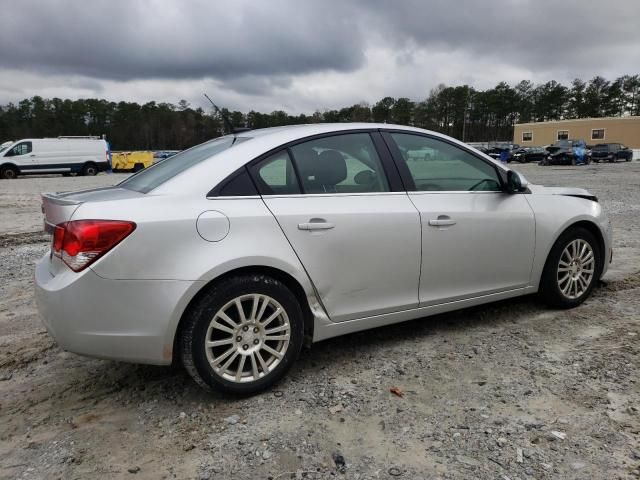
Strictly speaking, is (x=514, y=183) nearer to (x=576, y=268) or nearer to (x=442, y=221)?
(x=442, y=221)

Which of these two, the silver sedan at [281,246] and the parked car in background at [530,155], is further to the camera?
the parked car in background at [530,155]

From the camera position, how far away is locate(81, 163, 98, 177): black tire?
2933 centimetres

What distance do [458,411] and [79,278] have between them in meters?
2.06

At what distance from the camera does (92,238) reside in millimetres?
2467

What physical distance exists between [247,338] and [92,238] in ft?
3.13

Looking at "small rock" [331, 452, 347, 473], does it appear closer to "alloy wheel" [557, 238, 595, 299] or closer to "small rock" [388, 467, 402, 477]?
"small rock" [388, 467, 402, 477]

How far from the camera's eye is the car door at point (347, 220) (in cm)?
293

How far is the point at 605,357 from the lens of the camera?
3.21 metres

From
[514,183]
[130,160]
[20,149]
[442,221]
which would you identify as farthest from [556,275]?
[130,160]

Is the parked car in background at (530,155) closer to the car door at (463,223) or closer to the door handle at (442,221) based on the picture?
the car door at (463,223)

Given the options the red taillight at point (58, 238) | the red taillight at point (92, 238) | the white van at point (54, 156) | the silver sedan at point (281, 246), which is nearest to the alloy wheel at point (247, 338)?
the silver sedan at point (281, 246)

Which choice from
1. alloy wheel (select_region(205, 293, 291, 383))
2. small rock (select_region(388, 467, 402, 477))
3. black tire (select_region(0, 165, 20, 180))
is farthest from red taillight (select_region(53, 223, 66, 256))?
black tire (select_region(0, 165, 20, 180))

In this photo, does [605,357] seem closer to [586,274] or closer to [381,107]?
[586,274]

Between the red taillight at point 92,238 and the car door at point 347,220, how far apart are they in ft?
2.65
